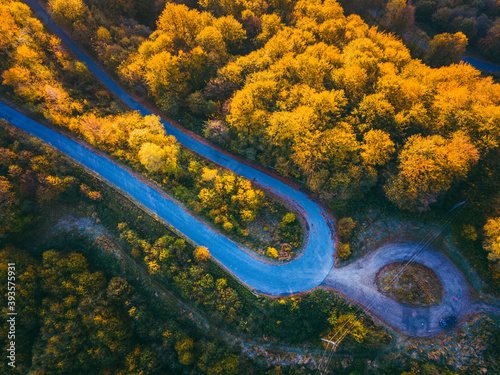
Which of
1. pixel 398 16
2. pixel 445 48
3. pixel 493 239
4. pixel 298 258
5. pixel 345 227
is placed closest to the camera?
pixel 493 239

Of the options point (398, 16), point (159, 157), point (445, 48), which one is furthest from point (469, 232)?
point (398, 16)

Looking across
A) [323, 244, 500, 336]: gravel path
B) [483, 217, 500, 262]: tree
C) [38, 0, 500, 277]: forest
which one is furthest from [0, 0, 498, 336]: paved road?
[483, 217, 500, 262]: tree

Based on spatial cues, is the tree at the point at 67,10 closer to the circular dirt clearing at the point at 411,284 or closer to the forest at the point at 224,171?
the forest at the point at 224,171

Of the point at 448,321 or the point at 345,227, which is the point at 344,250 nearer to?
the point at 345,227

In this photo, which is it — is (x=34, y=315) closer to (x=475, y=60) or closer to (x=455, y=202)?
(x=455, y=202)

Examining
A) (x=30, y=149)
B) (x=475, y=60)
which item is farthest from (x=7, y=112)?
(x=475, y=60)

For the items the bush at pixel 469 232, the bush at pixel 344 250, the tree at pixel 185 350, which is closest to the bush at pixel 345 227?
the bush at pixel 344 250

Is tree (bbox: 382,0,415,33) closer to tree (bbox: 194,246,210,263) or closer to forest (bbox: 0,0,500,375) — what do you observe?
forest (bbox: 0,0,500,375)
